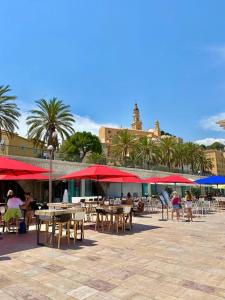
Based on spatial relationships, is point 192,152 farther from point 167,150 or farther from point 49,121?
point 49,121

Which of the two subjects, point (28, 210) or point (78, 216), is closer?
point (78, 216)

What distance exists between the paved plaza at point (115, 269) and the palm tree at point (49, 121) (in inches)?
846

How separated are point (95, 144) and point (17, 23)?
4534 cm

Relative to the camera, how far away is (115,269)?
5.63 meters

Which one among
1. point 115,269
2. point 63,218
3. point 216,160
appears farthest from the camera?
point 216,160

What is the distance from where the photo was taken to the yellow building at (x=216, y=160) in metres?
102

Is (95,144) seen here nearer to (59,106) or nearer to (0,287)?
(59,106)

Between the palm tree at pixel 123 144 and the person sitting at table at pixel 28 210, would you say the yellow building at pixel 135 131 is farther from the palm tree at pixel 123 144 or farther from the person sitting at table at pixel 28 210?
A: the person sitting at table at pixel 28 210

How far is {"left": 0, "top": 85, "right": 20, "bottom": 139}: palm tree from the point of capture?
25781 mm

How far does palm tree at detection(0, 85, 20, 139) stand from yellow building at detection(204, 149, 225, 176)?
283 ft

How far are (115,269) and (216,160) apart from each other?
105 m

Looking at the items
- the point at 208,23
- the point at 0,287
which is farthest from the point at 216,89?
the point at 0,287

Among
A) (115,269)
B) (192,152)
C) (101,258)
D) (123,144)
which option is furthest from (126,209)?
(192,152)

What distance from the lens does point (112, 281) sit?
4.95 m
